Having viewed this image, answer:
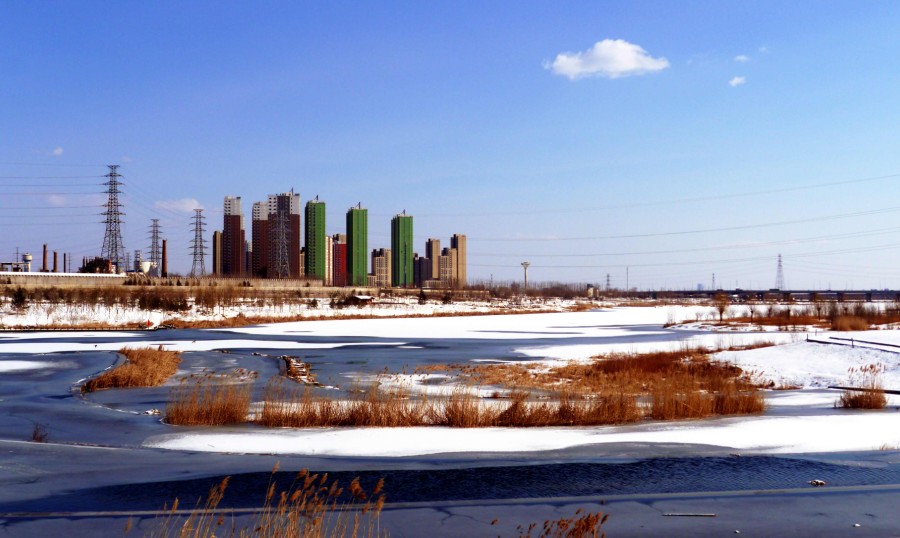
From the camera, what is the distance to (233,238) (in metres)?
158

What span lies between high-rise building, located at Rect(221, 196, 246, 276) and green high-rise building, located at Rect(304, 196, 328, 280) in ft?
51.8

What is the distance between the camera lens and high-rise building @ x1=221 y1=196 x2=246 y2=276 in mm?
155750

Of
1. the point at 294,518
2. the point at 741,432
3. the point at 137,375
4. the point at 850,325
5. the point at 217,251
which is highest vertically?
the point at 217,251

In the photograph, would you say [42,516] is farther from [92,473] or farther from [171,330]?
[171,330]

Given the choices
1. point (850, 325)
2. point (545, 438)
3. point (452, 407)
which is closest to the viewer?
point (545, 438)

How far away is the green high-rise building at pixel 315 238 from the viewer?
169m

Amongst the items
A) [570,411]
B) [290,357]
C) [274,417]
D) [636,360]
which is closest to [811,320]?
[636,360]

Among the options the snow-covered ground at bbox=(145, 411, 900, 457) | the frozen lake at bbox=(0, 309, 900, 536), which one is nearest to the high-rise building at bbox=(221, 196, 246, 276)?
the frozen lake at bbox=(0, 309, 900, 536)

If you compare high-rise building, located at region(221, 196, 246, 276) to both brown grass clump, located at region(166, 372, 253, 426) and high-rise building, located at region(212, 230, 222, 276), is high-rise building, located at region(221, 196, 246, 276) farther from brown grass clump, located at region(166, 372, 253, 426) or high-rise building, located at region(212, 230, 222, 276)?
brown grass clump, located at region(166, 372, 253, 426)

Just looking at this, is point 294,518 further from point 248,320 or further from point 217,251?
point 217,251

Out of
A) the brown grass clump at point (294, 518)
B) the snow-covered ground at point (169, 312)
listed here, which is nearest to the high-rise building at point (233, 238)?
the snow-covered ground at point (169, 312)

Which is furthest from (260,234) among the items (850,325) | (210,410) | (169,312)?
(210,410)

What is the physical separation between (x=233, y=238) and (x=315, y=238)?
1902 cm

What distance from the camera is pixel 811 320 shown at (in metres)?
51.3
